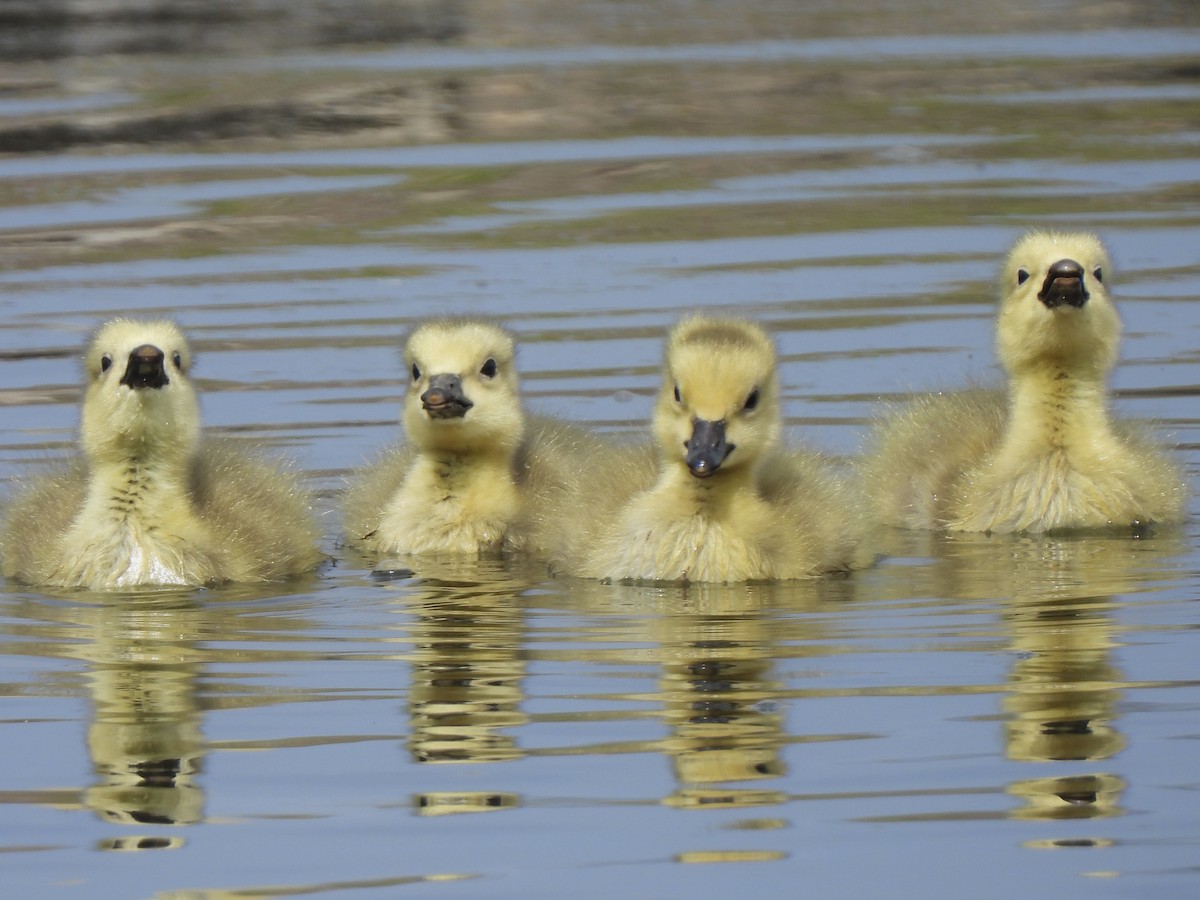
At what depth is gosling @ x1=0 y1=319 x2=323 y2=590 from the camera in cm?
1017

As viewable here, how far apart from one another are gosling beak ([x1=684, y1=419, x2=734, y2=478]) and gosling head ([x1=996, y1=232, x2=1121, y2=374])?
2143 millimetres

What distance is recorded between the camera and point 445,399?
10586 mm

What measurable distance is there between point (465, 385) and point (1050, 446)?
2.50 meters

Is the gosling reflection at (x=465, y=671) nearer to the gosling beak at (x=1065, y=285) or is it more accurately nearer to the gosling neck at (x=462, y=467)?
the gosling neck at (x=462, y=467)

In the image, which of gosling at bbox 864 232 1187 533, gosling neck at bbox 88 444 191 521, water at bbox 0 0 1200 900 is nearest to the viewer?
water at bbox 0 0 1200 900

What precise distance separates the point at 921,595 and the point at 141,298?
288 inches

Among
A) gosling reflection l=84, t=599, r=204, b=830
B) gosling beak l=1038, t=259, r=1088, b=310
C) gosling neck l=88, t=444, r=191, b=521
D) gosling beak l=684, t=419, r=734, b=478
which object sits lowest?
gosling reflection l=84, t=599, r=204, b=830

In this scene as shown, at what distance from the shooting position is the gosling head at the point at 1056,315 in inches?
438

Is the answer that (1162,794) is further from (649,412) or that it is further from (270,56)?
(270,56)

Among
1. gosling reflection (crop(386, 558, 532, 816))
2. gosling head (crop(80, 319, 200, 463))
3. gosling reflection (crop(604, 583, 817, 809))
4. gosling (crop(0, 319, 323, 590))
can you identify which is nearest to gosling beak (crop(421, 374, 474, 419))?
gosling reflection (crop(386, 558, 532, 816))

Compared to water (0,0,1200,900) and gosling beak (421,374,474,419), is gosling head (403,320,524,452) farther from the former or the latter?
water (0,0,1200,900)

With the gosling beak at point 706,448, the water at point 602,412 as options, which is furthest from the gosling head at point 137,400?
the gosling beak at point 706,448

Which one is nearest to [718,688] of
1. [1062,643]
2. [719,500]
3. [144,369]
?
[1062,643]

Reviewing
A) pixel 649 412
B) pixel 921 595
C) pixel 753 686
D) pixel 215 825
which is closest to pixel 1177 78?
pixel 649 412
